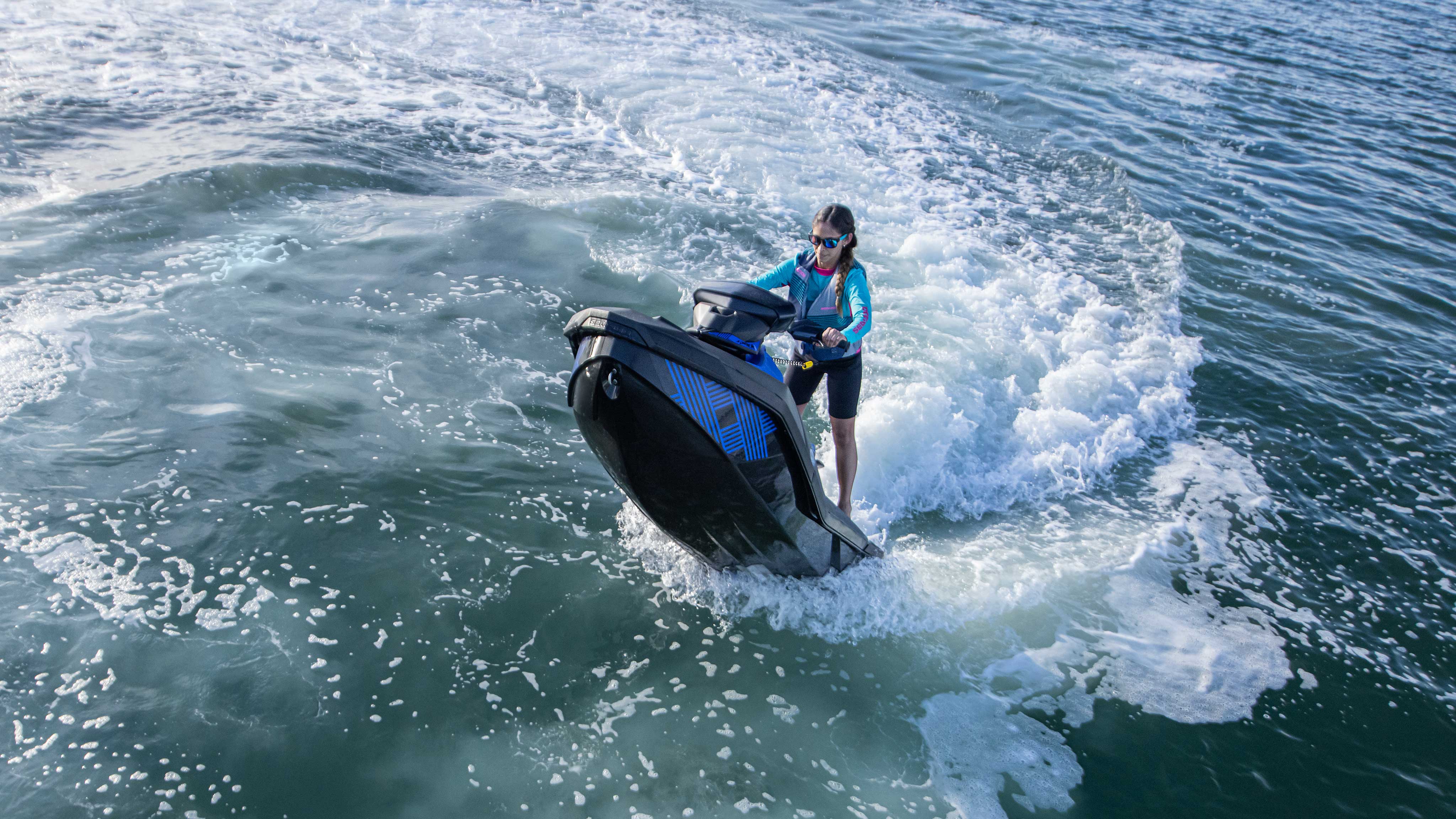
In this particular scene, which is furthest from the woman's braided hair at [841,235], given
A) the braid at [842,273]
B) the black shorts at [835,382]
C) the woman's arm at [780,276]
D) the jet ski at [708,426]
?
the jet ski at [708,426]

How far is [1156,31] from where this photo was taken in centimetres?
1897

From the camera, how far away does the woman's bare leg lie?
4.98 m

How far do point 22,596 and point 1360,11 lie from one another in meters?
28.2

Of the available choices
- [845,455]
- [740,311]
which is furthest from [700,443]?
[845,455]

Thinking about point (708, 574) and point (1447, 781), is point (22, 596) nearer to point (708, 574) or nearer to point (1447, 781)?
point (708, 574)

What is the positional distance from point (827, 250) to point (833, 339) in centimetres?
53

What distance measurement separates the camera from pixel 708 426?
3641 millimetres

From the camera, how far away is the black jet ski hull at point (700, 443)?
11.2ft

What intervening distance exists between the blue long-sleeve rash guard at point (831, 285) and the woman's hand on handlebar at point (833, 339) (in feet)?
0.73

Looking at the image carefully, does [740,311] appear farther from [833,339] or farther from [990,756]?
[990,756]

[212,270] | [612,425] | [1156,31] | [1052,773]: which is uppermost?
[1156,31]

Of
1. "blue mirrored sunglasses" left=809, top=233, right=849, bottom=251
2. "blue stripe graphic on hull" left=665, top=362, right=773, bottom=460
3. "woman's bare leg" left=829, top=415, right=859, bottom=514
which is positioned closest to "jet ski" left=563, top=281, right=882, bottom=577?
"blue stripe graphic on hull" left=665, top=362, right=773, bottom=460

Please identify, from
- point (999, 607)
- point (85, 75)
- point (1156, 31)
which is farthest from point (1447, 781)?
point (1156, 31)

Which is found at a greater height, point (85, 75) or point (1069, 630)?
point (85, 75)
